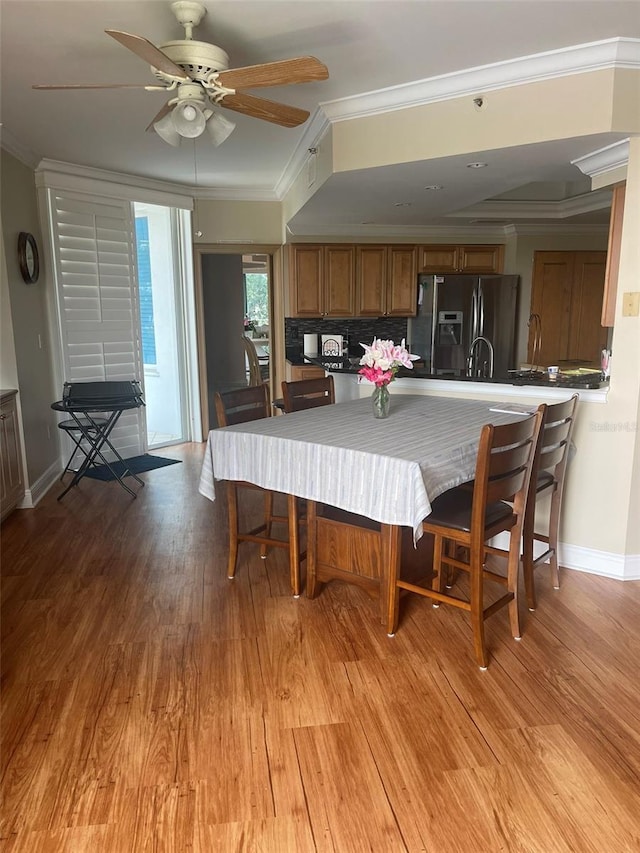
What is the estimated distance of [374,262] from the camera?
20.3 feet

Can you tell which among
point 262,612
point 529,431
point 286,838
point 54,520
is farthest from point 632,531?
point 54,520

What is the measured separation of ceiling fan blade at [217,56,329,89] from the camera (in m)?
2.12

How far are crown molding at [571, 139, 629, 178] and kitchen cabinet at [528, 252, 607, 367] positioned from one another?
3.01 m

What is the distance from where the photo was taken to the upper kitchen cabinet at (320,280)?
609 cm

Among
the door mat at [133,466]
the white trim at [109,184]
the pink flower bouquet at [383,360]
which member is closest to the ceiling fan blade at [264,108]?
the pink flower bouquet at [383,360]

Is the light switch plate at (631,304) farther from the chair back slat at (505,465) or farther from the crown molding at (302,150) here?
the crown molding at (302,150)

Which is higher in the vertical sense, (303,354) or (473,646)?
(303,354)

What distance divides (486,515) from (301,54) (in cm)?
222

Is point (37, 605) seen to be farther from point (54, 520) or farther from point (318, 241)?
point (318, 241)

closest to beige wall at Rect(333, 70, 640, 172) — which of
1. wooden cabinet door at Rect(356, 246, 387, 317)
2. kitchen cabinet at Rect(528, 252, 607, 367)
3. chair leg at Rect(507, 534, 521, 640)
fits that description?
chair leg at Rect(507, 534, 521, 640)

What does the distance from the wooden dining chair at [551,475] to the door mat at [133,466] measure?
3.36m

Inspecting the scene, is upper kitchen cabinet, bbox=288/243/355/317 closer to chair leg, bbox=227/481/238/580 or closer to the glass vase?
the glass vase

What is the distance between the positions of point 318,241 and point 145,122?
8.56 ft

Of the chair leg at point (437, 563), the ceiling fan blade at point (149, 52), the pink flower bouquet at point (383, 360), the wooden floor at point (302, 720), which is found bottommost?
the wooden floor at point (302, 720)
